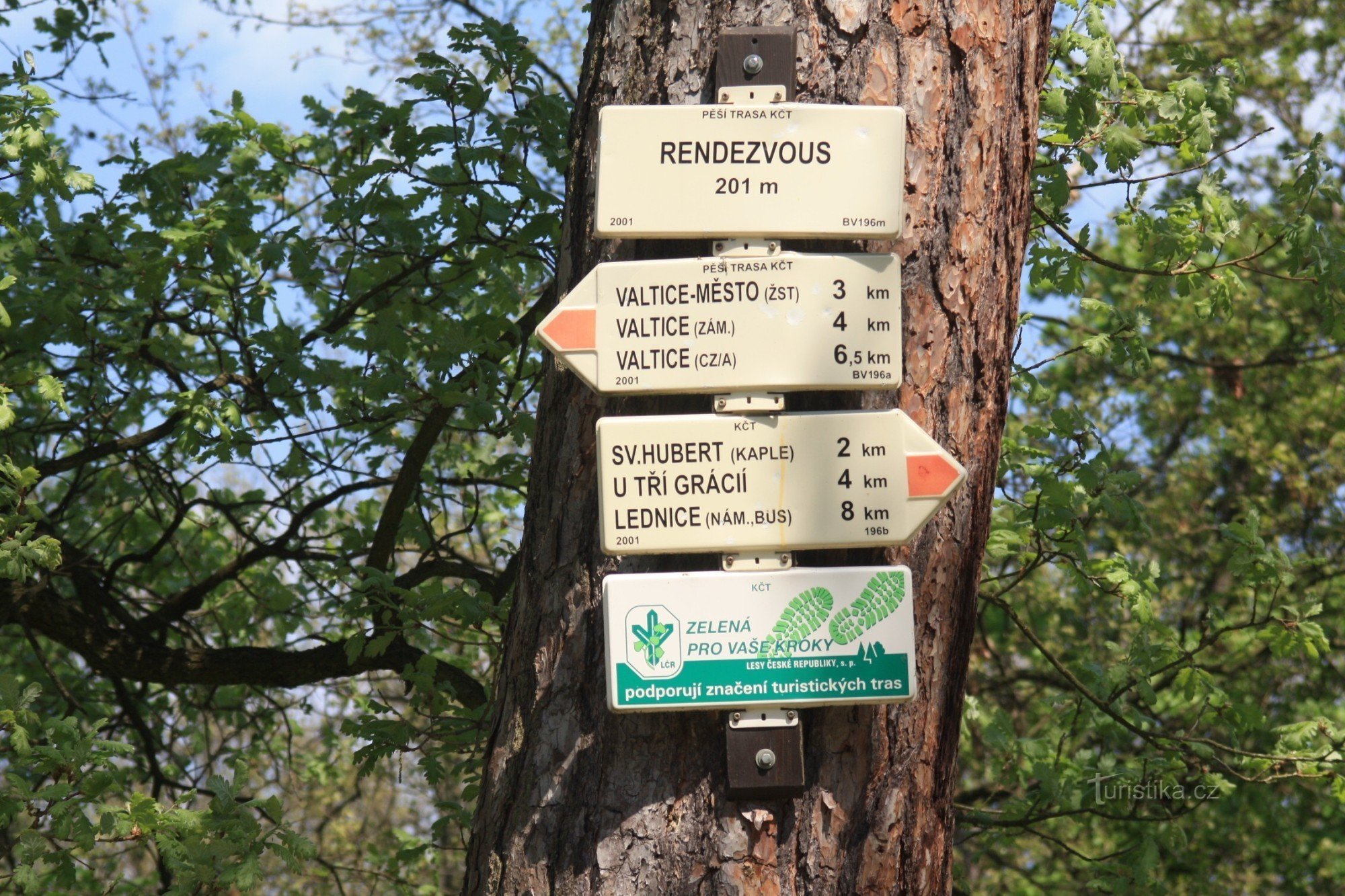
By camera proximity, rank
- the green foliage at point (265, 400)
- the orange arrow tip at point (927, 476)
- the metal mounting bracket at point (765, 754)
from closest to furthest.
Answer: the metal mounting bracket at point (765, 754) → the orange arrow tip at point (927, 476) → the green foliage at point (265, 400)

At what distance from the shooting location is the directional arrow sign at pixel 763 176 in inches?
64.8

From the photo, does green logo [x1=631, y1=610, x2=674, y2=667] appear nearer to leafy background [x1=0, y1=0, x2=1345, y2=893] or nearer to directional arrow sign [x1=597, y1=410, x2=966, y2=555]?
directional arrow sign [x1=597, y1=410, x2=966, y2=555]

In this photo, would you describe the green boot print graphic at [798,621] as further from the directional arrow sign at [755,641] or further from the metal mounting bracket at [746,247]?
the metal mounting bracket at [746,247]

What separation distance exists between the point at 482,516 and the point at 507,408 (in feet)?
5.04

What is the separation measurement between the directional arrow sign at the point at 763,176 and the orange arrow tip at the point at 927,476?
313mm

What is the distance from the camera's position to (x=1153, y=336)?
1036 cm

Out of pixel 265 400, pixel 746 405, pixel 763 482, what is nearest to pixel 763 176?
pixel 746 405

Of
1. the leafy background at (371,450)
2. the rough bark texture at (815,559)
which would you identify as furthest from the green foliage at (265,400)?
the rough bark texture at (815,559)

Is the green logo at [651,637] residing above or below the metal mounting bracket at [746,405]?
below

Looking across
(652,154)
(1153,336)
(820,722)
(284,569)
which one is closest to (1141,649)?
(820,722)

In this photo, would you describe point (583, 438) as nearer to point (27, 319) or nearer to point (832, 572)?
point (832, 572)

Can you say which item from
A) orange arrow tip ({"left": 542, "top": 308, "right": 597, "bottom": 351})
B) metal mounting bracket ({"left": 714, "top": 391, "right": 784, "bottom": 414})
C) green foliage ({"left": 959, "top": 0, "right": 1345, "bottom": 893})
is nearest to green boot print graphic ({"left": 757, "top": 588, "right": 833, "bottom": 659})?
metal mounting bracket ({"left": 714, "top": 391, "right": 784, "bottom": 414})

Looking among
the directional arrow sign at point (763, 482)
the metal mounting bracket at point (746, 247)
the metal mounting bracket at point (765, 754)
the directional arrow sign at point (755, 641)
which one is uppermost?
the metal mounting bracket at point (746, 247)

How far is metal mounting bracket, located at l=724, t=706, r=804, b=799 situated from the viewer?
5.00 ft
